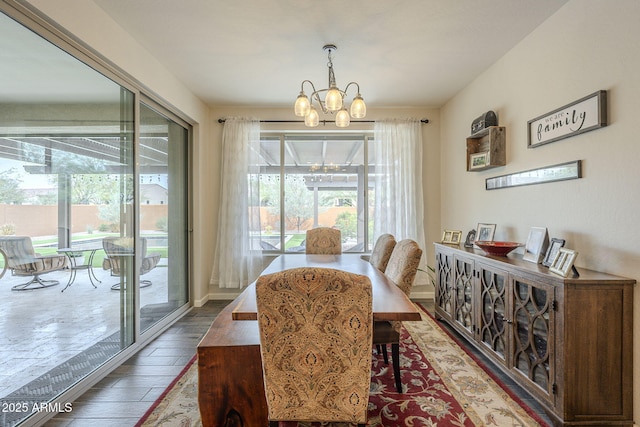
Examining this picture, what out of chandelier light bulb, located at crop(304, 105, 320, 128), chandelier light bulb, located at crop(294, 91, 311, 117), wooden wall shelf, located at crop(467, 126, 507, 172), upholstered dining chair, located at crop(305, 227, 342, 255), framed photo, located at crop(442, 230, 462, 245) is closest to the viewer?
chandelier light bulb, located at crop(294, 91, 311, 117)

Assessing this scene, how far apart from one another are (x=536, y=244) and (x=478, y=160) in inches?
45.7

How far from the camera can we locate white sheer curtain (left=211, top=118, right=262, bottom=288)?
402 centimetres

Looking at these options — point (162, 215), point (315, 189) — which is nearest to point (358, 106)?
point (315, 189)

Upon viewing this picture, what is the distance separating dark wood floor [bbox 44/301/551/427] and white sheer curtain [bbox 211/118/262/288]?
105 centimetres

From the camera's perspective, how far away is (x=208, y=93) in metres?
3.67

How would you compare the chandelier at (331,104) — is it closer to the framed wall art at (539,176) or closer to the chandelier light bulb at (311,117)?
the chandelier light bulb at (311,117)

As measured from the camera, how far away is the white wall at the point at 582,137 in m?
1.65

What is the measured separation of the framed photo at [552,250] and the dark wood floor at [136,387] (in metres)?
0.89

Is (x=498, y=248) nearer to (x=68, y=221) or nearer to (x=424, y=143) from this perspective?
(x=424, y=143)

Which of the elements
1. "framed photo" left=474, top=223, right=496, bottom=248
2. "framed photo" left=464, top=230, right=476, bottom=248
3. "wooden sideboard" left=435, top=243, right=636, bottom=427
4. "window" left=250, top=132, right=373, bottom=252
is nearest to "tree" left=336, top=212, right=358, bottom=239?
"window" left=250, top=132, right=373, bottom=252

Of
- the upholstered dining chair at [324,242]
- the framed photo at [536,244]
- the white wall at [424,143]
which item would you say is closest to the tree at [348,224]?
the upholstered dining chair at [324,242]

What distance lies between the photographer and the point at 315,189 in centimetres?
439

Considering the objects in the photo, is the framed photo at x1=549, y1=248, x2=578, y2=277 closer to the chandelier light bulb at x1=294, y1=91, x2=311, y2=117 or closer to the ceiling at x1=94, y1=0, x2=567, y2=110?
the ceiling at x1=94, y1=0, x2=567, y2=110

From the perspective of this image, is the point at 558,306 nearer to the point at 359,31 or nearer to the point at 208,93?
the point at 359,31
